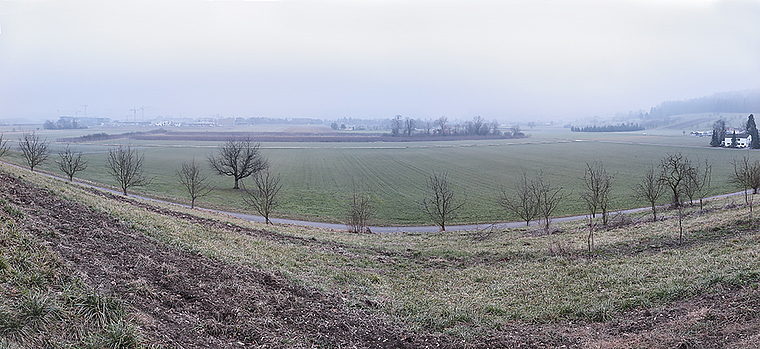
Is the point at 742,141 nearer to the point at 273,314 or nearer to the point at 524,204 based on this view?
the point at 524,204

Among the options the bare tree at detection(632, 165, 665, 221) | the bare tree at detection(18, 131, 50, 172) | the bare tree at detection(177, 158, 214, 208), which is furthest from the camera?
the bare tree at detection(18, 131, 50, 172)

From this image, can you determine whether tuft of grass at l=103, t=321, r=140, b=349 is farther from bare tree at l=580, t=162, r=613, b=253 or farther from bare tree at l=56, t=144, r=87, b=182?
bare tree at l=56, t=144, r=87, b=182

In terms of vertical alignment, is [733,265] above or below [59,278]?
below

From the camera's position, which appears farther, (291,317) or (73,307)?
(291,317)

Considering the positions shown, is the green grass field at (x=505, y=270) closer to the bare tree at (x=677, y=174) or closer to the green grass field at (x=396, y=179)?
the bare tree at (x=677, y=174)

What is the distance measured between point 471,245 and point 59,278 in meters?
16.8

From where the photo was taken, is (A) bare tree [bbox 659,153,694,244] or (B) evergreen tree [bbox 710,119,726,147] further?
(B) evergreen tree [bbox 710,119,726,147]

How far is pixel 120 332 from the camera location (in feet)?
18.8

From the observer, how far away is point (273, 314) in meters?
8.05

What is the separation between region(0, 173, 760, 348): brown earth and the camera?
675cm

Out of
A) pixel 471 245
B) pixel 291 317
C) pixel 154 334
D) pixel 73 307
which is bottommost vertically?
pixel 471 245

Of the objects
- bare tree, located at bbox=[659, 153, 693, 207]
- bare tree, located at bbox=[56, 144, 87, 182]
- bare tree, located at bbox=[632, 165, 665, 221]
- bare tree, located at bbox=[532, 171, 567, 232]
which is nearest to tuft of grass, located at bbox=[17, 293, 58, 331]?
bare tree, located at bbox=[532, 171, 567, 232]

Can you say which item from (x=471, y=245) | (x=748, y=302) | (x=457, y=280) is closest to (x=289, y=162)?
(x=471, y=245)

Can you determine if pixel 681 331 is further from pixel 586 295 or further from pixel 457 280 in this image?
pixel 457 280
